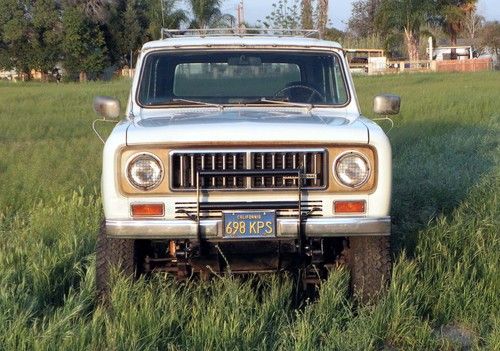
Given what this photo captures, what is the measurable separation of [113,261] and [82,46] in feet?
145

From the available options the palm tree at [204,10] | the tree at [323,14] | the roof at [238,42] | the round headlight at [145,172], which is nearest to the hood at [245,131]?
the round headlight at [145,172]

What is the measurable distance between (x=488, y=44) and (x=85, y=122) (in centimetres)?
6142

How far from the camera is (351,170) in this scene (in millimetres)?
4816

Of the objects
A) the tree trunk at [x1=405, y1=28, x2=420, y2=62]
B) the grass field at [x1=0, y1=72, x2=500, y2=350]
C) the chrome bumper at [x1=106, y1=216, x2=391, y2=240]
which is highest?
the tree trunk at [x1=405, y1=28, x2=420, y2=62]

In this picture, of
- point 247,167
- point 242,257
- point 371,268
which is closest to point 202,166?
point 247,167

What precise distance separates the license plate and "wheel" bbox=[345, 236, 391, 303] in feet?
2.17

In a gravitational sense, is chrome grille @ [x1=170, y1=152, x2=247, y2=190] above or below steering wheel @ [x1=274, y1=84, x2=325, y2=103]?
below

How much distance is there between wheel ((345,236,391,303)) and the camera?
198 inches

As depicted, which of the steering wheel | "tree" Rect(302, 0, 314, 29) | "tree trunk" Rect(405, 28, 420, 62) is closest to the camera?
the steering wheel

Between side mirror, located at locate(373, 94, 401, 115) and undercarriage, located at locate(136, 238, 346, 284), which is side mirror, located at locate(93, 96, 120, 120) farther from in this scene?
side mirror, located at locate(373, 94, 401, 115)

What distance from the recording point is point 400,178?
9.11 metres

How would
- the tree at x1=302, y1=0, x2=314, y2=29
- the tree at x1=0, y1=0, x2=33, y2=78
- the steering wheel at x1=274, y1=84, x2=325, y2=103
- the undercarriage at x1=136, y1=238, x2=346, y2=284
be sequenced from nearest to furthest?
the undercarriage at x1=136, y1=238, x2=346, y2=284
the steering wheel at x1=274, y1=84, x2=325, y2=103
the tree at x1=302, y1=0, x2=314, y2=29
the tree at x1=0, y1=0, x2=33, y2=78

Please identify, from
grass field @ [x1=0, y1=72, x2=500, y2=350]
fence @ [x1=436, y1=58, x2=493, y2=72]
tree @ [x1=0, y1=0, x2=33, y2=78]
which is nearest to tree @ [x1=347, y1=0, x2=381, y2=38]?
fence @ [x1=436, y1=58, x2=493, y2=72]

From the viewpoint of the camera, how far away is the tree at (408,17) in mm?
53906
